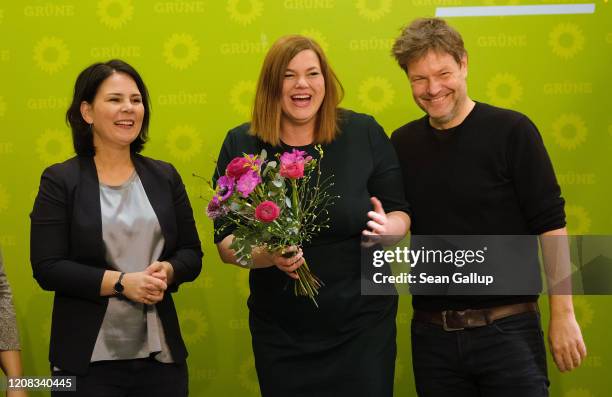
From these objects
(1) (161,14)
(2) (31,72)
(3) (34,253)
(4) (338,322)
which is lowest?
(4) (338,322)

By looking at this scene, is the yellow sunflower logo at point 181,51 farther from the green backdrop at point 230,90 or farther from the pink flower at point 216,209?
the pink flower at point 216,209

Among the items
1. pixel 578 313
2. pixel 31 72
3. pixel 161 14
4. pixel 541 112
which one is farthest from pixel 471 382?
pixel 31 72

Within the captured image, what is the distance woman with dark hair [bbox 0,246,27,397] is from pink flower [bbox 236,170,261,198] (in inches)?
39.8

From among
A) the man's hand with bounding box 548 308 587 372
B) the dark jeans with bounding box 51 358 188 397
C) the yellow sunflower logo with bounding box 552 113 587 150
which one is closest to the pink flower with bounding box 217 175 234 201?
the dark jeans with bounding box 51 358 188 397

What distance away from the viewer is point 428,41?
248cm

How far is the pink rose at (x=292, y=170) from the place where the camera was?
220 centimetres

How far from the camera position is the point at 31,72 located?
354 cm

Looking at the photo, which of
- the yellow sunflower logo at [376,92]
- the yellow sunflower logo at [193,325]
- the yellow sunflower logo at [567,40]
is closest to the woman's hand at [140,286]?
the yellow sunflower logo at [193,325]

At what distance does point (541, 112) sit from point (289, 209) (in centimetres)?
175

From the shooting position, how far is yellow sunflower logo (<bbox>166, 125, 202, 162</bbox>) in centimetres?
354

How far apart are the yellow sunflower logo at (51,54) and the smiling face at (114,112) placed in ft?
3.73

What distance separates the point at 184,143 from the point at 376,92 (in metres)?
0.98

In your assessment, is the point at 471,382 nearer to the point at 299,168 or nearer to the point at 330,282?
the point at 330,282

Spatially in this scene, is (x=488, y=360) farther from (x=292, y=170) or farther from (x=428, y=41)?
(x=428, y=41)
